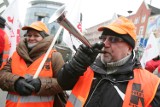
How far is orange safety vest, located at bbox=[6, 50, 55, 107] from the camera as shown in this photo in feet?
12.2

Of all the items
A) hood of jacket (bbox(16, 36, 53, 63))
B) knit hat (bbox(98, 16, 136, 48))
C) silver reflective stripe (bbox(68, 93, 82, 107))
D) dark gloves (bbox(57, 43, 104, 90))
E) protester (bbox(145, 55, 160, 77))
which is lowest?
protester (bbox(145, 55, 160, 77))

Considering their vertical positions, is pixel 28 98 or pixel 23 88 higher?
pixel 23 88

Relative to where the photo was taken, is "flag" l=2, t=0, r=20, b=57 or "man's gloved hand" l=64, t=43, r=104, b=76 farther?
"flag" l=2, t=0, r=20, b=57

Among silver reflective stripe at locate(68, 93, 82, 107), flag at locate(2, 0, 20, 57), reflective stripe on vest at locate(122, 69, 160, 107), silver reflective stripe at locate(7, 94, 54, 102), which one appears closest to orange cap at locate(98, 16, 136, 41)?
reflective stripe on vest at locate(122, 69, 160, 107)

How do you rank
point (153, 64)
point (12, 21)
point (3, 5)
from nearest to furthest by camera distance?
point (3, 5) < point (12, 21) < point (153, 64)

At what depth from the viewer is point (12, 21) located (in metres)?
6.28

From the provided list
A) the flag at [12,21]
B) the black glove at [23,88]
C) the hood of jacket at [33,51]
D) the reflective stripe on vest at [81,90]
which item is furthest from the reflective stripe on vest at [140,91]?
the flag at [12,21]

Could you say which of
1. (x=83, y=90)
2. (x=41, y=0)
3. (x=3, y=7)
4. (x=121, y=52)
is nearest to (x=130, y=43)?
(x=121, y=52)

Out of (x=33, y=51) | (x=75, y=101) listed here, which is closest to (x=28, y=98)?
(x=33, y=51)

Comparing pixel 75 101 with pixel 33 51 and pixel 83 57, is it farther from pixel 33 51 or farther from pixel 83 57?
pixel 33 51

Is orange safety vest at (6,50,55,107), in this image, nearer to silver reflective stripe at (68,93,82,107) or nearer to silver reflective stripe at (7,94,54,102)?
silver reflective stripe at (7,94,54,102)

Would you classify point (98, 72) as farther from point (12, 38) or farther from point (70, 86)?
point (12, 38)

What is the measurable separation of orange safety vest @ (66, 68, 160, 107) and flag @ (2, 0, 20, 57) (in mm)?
3708

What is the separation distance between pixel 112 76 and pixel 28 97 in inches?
59.4
